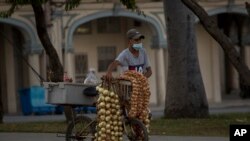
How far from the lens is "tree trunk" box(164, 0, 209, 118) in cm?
2067

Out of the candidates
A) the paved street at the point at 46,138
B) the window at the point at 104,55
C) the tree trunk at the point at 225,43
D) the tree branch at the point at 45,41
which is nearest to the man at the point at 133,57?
the paved street at the point at 46,138

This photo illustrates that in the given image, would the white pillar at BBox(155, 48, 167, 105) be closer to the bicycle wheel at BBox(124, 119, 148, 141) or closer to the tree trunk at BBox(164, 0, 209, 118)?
the tree trunk at BBox(164, 0, 209, 118)

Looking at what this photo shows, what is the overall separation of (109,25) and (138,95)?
22.9 metres

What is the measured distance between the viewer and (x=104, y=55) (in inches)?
1341

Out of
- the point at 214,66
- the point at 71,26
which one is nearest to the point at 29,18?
the point at 71,26

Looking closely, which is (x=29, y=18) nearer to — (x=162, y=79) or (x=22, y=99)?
(x=22, y=99)

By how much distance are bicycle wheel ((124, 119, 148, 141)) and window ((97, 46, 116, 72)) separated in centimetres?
2240

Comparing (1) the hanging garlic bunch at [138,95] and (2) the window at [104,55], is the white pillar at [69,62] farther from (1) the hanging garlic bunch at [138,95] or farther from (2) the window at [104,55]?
(1) the hanging garlic bunch at [138,95]

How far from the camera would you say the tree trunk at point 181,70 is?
67.8 feet

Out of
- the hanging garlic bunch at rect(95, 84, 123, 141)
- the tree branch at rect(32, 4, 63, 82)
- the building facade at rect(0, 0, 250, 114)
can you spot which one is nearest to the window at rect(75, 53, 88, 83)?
the building facade at rect(0, 0, 250, 114)

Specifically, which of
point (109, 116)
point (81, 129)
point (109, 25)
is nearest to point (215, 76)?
point (109, 25)

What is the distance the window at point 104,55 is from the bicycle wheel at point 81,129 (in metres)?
21.3

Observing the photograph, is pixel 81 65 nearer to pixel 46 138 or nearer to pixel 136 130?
pixel 46 138

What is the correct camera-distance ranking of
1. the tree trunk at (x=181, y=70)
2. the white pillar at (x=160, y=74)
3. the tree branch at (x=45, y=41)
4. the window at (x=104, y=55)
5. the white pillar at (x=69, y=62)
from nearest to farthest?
1. the tree branch at (x=45, y=41)
2. the tree trunk at (x=181, y=70)
3. the white pillar at (x=69, y=62)
4. the white pillar at (x=160, y=74)
5. the window at (x=104, y=55)
